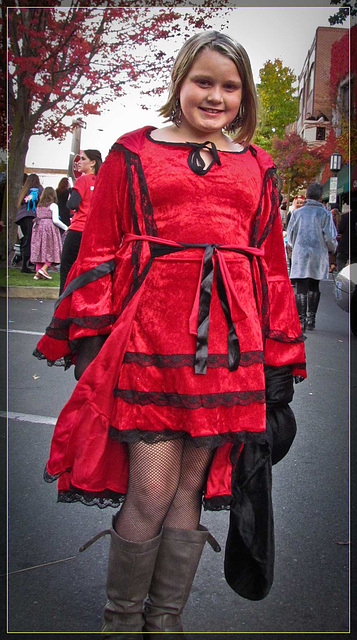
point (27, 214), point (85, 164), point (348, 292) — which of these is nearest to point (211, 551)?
point (85, 164)

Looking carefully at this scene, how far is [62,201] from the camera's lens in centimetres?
995

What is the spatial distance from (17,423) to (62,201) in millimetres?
6272

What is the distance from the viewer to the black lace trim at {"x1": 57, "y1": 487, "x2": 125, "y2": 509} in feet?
6.14

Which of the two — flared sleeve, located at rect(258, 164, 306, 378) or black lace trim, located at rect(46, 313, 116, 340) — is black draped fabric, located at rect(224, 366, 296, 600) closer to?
flared sleeve, located at rect(258, 164, 306, 378)

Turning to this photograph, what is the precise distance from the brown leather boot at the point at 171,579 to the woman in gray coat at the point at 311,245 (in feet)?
22.1

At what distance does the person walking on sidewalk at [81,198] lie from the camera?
6457 millimetres


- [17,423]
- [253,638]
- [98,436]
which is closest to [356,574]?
[253,638]

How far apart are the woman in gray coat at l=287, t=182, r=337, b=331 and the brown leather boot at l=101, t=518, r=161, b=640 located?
681 centimetres

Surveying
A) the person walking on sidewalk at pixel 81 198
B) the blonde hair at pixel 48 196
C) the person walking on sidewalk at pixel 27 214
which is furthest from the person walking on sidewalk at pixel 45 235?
the person walking on sidewalk at pixel 81 198

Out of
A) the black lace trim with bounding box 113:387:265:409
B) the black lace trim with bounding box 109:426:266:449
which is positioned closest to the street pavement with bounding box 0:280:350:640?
the black lace trim with bounding box 109:426:266:449

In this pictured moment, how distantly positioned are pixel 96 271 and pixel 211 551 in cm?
148

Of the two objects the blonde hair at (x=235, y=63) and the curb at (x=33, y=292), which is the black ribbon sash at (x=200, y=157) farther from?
the curb at (x=33, y=292)

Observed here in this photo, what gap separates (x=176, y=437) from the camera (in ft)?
5.96

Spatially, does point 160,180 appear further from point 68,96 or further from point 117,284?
point 68,96
